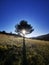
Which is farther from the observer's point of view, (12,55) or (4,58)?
(12,55)

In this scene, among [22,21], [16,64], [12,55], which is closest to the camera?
[16,64]

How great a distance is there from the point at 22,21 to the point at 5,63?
3126 centimetres

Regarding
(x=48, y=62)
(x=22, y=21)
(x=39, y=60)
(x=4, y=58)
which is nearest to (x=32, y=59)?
(x=39, y=60)

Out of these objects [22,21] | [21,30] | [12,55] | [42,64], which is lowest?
[42,64]

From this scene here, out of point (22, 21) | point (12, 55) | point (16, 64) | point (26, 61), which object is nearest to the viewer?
point (16, 64)

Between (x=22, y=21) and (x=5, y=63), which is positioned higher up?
(x=22, y=21)

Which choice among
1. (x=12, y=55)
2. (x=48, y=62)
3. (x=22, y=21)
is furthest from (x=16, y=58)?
(x=22, y=21)

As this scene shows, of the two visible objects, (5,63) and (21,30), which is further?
(21,30)

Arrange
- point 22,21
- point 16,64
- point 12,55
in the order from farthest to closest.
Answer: point 22,21 < point 12,55 < point 16,64

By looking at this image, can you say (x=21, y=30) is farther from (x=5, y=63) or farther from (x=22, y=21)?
(x=5, y=63)

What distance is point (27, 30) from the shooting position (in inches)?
1677

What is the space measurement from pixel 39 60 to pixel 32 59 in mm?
694

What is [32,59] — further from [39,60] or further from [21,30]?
[21,30]

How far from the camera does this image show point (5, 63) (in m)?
9.98
